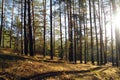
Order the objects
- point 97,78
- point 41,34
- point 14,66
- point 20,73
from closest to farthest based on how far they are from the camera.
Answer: point 20,73
point 14,66
point 97,78
point 41,34

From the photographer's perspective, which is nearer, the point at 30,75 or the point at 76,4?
the point at 30,75

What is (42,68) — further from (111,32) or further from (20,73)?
(111,32)

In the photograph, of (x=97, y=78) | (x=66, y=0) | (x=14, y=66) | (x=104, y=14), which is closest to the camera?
A: (x=14, y=66)

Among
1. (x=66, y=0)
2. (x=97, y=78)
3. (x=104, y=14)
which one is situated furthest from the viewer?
(x=104, y=14)

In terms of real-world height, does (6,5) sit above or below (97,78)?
above

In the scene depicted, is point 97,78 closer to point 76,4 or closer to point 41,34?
point 76,4

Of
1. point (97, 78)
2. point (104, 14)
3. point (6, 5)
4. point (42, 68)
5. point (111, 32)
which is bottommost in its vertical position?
point (97, 78)

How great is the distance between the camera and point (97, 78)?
19125mm

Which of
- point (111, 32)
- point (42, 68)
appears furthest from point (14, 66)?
point (111, 32)

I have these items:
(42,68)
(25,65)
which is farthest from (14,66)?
(42,68)

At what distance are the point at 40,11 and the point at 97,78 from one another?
28501 millimetres

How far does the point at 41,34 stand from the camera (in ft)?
160

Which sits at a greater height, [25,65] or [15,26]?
[15,26]

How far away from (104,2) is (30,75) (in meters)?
28.9
